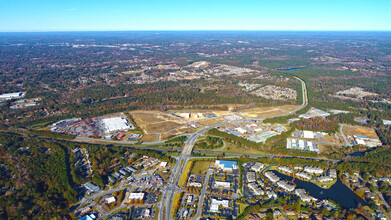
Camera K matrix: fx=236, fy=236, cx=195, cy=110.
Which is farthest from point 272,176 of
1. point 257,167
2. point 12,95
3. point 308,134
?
point 12,95

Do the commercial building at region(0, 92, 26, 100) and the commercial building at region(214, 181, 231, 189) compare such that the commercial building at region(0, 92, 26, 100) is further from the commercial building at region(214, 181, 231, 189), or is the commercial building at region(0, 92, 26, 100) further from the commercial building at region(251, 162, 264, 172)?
the commercial building at region(251, 162, 264, 172)

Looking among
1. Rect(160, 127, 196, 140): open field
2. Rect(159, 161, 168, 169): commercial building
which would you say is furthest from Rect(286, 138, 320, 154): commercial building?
Rect(159, 161, 168, 169): commercial building

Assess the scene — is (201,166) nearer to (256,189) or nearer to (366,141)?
(256,189)

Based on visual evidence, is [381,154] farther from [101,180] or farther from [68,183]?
[68,183]

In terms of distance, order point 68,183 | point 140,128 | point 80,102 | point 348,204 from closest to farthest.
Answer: point 348,204 < point 68,183 < point 140,128 < point 80,102

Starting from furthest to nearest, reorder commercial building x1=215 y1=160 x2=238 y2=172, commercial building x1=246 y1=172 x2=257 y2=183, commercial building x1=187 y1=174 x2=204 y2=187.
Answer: commercial building x1=215 y1=160 x2=238 y2=172, commercial building x1=246 y1=172 x2=257 y2=183, commercial building x1=187 y1=174 x2=204 y2=187

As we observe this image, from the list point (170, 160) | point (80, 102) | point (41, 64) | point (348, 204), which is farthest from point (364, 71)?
point (41, 64)
